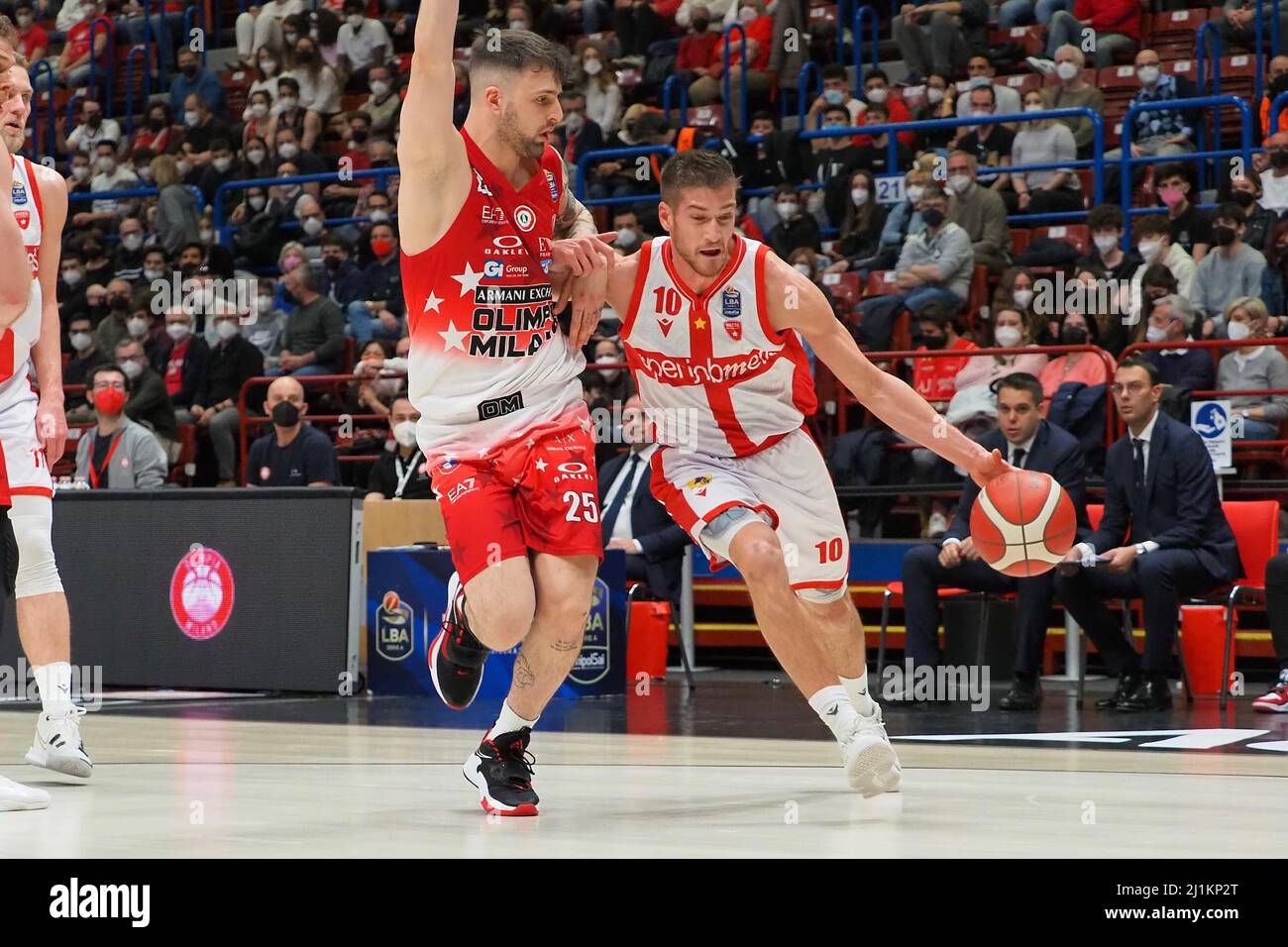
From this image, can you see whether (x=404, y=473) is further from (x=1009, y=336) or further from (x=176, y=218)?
(x=176, y=218)

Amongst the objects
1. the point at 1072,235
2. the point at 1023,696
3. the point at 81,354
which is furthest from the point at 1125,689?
the point at 81,354

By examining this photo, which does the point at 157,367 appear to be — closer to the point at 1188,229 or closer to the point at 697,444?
the point at 1188,229

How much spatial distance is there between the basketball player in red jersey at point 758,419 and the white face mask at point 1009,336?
550cm

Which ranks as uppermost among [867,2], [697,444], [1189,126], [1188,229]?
[867,2]

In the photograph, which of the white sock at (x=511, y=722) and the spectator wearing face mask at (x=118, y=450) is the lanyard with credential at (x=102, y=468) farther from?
the white sock at (x=511, y=722)

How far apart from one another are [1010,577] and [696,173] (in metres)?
4.23

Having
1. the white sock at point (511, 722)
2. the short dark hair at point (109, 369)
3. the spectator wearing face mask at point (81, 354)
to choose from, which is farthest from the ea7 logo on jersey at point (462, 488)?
the spectator wearing face mask at point (81, 354)

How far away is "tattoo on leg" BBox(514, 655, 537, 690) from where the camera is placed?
498 cm

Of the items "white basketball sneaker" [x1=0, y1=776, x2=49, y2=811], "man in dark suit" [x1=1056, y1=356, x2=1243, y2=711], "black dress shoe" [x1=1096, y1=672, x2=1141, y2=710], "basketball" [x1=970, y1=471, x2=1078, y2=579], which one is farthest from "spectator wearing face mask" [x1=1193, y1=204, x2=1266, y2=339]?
"white basketball sneaker" [x1=0, y1=776, x2=49, y2=811]

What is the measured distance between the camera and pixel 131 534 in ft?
32.9

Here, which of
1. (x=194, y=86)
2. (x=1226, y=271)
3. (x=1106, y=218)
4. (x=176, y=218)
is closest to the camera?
(x=1226, y=271)

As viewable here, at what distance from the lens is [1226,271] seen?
11023 mm
